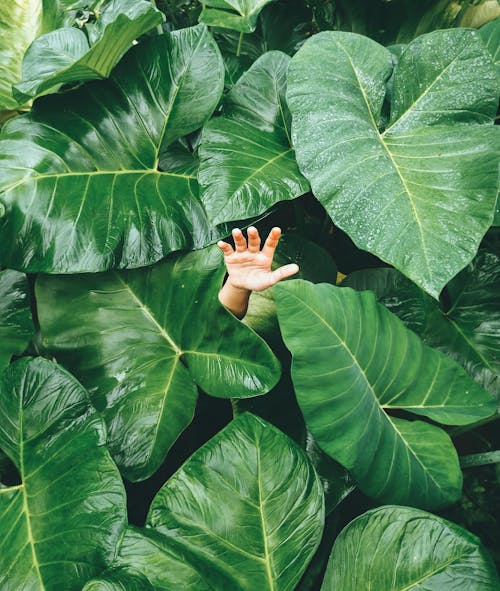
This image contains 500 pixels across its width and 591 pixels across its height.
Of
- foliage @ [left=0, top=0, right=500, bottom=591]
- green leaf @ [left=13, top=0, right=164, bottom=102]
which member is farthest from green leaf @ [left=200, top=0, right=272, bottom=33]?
green leaf @ [left=13, top=0, right=164, bottom=102]

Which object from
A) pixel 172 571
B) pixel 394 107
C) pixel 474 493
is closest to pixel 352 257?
pixel 394 107

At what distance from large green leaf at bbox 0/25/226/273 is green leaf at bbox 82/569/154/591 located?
543 mm

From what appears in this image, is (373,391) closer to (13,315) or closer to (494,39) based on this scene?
(13,315)

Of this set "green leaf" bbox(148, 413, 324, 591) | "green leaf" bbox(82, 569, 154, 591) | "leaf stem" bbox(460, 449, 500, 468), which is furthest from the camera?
"leaf stem" bbox(460, 449, 500, 468)

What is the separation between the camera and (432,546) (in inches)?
30.3

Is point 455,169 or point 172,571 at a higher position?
point 455,169

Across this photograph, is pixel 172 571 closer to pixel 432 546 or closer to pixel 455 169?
pixel 432 546

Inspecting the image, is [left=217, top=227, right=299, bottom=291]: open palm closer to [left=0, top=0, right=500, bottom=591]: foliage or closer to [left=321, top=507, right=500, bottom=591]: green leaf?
[left=0, top=0, right=500, bottom=591]: foliage

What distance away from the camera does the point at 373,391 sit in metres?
0.91

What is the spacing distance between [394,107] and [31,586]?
3.67 ft

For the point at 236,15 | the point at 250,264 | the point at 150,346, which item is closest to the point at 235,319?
the point at 250,264

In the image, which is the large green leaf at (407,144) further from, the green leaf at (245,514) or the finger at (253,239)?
the green leaf at (245,514)

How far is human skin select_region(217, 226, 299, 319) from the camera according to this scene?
93 centimetres

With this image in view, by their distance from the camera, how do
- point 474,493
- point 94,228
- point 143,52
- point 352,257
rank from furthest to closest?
1. point 352,257
2. point 474,493
3. point 143,52
4. point 94,228
